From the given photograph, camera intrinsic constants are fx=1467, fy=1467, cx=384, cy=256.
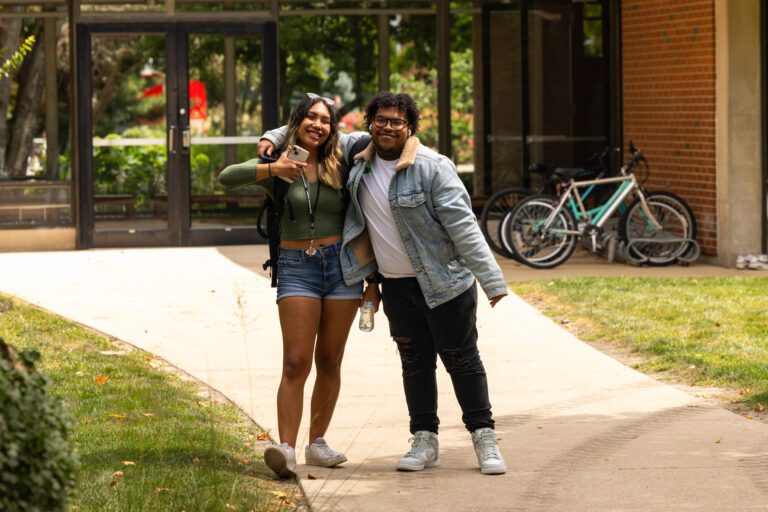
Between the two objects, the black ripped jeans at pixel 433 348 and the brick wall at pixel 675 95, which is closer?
the black ripped jeans at pixel 433 348

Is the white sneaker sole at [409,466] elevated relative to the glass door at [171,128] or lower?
lower

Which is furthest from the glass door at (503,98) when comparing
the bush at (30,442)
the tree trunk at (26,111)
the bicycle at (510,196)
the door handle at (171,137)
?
the bush at (30,442)

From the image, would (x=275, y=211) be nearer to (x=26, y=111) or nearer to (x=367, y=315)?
(x=367, y=315)

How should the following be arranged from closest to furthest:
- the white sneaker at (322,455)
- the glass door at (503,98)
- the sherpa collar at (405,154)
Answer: the sherpa collar at (405,154) → the white sneaker at (322,455) → the glass door at (503,98)

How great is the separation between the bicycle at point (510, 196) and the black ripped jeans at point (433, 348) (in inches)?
292

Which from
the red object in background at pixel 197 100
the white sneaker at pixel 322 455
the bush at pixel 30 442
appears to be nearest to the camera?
the bush at pixel 30 442

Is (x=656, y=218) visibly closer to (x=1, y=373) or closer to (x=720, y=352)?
(x=720, y=352)

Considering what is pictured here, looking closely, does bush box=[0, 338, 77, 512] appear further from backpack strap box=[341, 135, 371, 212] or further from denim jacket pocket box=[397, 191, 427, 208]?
backpack strap box=[341, 135, 371, 212]

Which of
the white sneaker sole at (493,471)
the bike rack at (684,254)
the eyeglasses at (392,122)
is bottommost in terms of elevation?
the white sneaker sole at (493,471)

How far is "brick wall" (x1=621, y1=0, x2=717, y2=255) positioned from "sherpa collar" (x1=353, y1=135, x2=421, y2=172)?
8.43 metres

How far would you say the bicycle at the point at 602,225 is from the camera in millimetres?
14117

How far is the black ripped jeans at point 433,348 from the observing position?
6.53 m

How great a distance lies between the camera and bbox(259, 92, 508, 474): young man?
6375 millimetres

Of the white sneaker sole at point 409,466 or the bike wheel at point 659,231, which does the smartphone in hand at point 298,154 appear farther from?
the bike wheel at point 659,231
